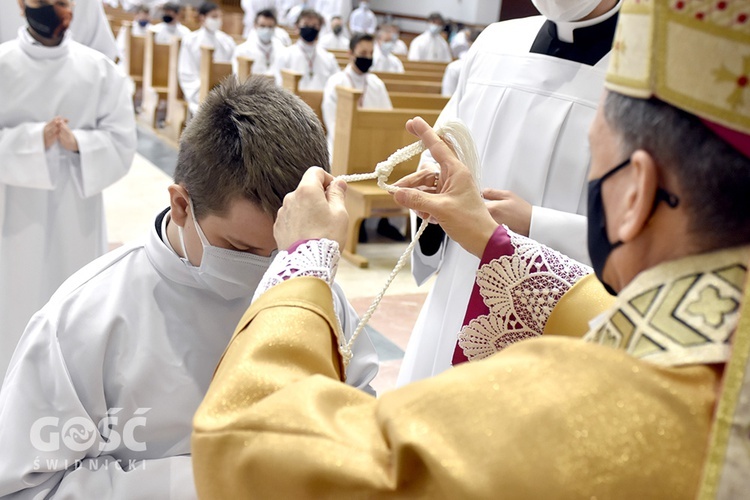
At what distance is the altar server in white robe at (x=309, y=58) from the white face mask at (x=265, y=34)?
53cm

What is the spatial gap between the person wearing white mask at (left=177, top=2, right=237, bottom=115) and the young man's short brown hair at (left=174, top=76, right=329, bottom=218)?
6619mm

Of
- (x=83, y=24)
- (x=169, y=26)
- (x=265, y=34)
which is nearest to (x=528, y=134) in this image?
(x=83, y=24)

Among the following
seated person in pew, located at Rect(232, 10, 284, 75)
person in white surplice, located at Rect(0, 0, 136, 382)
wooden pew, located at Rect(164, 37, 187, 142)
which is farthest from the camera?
seated person in pew, located at Rect(232, 10, 284, 75)

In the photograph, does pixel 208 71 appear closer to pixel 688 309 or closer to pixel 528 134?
pixel 528 134

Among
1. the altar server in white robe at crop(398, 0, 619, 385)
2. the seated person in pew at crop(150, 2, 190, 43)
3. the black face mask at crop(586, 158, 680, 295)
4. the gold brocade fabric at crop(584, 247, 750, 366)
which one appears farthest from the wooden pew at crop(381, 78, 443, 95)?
the gold brocade fabric at crop(584, 247, 750, 366)

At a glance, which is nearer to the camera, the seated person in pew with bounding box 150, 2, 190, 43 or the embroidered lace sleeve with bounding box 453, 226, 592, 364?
the embroidered lace sleeve with bounding box 453, 226, 592, 364

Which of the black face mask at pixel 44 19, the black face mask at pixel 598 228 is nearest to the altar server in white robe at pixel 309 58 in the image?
the black face mask at pixel 44 19

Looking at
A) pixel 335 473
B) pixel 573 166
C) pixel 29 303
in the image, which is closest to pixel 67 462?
pixel 335 473

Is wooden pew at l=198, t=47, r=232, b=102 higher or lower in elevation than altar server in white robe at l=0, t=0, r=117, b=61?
lower

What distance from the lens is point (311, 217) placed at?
130cm

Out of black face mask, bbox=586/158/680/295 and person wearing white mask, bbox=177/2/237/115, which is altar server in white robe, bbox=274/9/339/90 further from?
black face mask, bbox=586/158/680/295

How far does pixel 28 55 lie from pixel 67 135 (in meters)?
0.40

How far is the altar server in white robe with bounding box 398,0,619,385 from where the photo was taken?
201 cm

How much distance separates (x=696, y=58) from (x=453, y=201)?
78 centimetres
